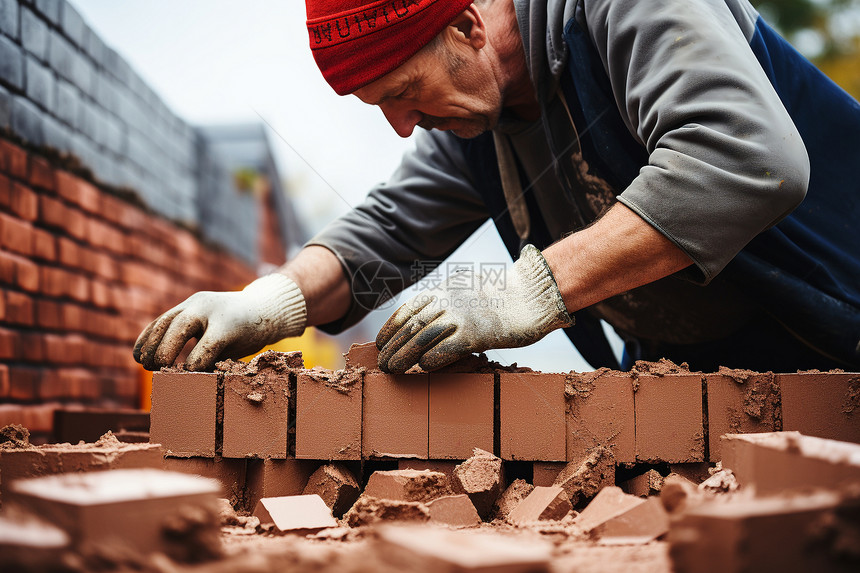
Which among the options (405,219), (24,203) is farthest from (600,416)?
(24,203)

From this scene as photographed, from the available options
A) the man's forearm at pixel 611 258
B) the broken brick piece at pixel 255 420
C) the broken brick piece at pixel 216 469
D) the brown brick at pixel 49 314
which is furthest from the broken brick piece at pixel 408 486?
the brown brick at pixel 49 314

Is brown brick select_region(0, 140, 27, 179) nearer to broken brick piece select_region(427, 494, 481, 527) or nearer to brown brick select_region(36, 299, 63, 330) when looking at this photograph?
brown brick select_region(36, 299, 63, 330)

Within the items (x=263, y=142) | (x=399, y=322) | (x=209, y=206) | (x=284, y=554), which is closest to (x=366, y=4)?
(x=399, y=322)

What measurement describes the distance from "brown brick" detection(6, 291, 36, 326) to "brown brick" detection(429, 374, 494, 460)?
2.05 metres

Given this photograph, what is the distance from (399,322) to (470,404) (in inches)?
13.3

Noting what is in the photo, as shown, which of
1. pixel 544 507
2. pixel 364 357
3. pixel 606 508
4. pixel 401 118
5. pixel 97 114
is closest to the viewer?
pixel 606 508

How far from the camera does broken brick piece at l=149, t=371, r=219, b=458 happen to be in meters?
2.12

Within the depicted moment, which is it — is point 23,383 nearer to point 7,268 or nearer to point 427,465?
point 7,268

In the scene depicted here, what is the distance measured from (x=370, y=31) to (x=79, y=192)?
235 centimetres

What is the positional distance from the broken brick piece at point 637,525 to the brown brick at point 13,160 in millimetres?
2841

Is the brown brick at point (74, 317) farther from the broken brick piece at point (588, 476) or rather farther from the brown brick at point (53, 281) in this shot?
the broken brick piece at point (588, 476)

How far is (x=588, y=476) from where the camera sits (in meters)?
1.96

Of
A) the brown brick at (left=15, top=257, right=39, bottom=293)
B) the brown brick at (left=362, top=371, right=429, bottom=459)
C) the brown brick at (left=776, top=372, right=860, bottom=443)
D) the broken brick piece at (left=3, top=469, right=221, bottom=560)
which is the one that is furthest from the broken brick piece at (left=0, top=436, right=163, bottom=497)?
the brown brick at (left=776, top=372, right=860, bottom=443)

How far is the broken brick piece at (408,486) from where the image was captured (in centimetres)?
181
